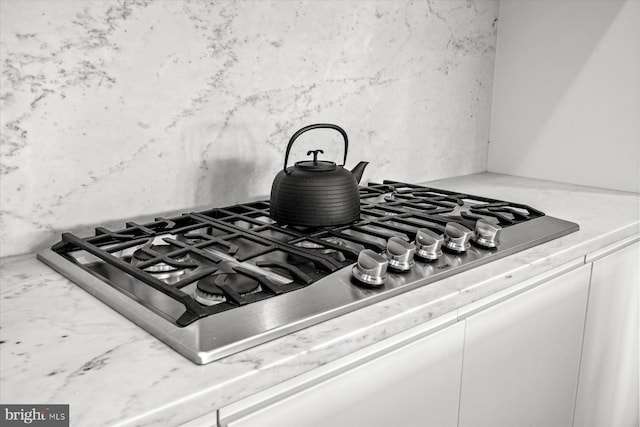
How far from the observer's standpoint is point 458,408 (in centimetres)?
95

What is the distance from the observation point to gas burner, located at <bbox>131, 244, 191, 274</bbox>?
87 cm

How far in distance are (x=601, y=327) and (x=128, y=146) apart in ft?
3.73

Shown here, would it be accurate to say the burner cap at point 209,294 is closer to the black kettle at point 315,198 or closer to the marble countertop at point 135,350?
the marble countertop at point 135,350

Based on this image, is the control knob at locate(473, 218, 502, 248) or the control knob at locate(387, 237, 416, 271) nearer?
the control knob at locate(387, 237, 416, 271)

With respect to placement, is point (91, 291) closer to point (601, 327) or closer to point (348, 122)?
point (348, 122)

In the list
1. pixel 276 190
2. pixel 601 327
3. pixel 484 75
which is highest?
pixel 484 75

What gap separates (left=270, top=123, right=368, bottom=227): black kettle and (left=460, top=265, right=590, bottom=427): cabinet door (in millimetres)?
318

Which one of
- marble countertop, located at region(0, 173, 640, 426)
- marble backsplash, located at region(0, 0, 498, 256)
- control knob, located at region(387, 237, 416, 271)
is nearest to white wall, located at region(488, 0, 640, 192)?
marble backsplash, located at region(0, 0, 498, 256)

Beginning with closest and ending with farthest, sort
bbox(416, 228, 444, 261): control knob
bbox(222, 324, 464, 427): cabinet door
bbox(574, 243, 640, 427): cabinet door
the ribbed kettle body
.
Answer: bbox(222, 324, 464, 427): cabinet door, bbox(416, 228, 444, 261): control knob, the ribbed kettle body, bbox(574, 243, 640, 427): cabinet door

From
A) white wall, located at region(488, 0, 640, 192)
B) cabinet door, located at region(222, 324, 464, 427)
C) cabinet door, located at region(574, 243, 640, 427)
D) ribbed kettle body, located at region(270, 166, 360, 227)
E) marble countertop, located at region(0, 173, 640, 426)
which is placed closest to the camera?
marble countertop, located at region(0, 173, 640, 426)

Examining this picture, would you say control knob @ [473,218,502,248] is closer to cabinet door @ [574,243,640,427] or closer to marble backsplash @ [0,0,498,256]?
cabinet door @ [574,243,640,427]

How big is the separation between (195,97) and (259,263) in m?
0.51

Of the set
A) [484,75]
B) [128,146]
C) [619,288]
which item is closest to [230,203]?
[128,146]

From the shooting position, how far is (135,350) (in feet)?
2.12
